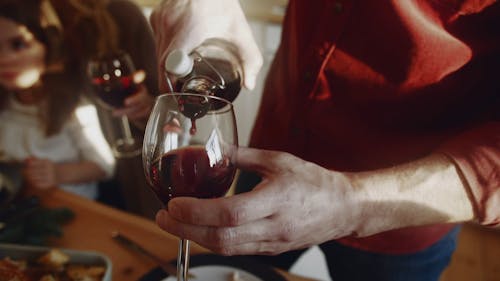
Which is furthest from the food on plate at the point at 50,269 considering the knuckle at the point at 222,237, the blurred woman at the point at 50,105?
the blurred woman at the point at 50,105

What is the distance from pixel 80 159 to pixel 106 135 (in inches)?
4.8

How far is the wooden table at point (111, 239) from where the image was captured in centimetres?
66

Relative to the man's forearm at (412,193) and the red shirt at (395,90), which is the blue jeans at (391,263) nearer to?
the red shirt at (395,90)

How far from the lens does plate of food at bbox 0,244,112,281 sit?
Answer: 0.56 meters

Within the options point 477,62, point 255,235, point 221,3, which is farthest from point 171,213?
point 477,62

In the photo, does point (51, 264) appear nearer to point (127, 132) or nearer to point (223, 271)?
point (223, 271)

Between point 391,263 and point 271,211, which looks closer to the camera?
point 271,211

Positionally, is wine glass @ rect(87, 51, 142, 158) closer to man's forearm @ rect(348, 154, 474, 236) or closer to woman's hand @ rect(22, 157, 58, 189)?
woman's hand @ rect(22, 157, 58, 189)

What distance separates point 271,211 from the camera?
1.34ft

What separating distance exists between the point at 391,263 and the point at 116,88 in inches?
28.3

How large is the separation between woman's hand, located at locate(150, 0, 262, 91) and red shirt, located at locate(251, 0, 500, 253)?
12 centimetres

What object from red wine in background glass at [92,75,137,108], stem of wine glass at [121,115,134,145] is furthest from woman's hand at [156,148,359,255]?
stem of wine glass at [121,115,134,145]

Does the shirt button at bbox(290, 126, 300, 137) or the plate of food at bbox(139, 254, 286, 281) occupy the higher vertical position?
the shirt button at bbox(290, 126, 300, 137)

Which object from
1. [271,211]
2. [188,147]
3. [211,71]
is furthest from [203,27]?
[271,211]
